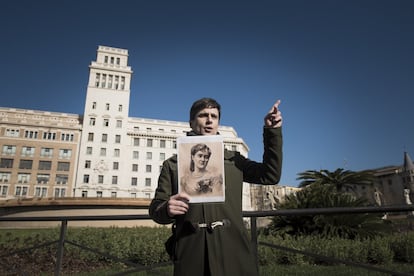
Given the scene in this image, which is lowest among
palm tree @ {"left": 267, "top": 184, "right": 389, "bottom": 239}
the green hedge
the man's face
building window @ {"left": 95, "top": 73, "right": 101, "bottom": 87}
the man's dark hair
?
the green hedge

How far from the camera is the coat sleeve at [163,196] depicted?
5.91ft

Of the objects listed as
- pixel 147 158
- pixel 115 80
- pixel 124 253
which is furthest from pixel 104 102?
pixel 124 253

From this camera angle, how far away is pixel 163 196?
1965 mm

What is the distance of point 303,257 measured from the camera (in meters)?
7.65

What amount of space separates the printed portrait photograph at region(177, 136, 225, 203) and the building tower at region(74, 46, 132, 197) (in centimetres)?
5520

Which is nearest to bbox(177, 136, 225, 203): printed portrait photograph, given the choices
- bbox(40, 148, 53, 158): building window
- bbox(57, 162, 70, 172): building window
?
bbox(57, 162, 70, 172): building window

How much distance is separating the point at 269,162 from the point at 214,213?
1.95 ft

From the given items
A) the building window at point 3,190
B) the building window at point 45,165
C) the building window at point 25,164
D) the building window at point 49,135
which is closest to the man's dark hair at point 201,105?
the building window at point 45,165

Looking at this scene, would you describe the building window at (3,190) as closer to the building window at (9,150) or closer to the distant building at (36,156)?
the distant building at (36,156)

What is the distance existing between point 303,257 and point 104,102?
57.7m

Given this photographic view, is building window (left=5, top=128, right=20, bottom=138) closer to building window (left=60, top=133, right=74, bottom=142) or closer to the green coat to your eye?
building window (left=60, top=133, right=74, bottom=142)

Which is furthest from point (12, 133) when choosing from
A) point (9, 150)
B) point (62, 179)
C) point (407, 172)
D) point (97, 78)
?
point (407, 172)

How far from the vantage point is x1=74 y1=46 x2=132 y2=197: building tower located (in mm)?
53188

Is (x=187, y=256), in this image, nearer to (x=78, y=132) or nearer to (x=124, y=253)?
(x=124, y=253)
